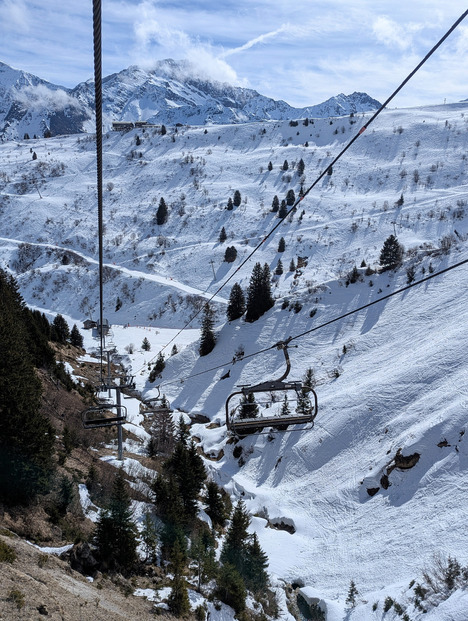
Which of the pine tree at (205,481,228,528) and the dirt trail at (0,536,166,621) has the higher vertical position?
the dirt trail at (0,536,166,621)

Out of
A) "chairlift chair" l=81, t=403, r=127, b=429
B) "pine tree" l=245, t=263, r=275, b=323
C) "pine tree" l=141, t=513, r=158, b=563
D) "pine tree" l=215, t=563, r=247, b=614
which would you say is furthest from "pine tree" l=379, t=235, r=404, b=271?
"pine tree" l=141, t=513, r=158, b=563

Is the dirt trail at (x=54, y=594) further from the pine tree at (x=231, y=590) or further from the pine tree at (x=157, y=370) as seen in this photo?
the pine tree at (x=157, y=370)

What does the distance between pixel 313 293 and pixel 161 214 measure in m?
55.7

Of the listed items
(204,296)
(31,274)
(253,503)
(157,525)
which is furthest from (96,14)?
(31,274)

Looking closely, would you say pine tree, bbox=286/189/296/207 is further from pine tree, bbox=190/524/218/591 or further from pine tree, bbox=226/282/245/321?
pine tree, bbox=190/524/218/591

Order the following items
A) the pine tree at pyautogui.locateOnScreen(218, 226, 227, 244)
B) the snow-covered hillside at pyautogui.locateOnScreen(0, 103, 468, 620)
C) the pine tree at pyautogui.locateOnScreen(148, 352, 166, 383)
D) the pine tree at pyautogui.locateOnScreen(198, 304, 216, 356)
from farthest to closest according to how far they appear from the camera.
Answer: the pine tree at pyautogui.locateOnScreen(218, 226, 227, 244) < the pine tree at pyautogui.locateOnScreen(148, 352, 166, 383) < the pine tree at pyautogui.locateOnScreen(198, 304, 216, 356) < the snow-covered hillside at pyautogui.locateOnScreen(0, 103, 468, 620)

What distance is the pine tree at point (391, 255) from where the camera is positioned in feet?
172

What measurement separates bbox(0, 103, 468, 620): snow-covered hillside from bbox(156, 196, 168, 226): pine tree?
1.47m

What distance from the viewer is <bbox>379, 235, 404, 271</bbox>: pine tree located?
5247 cm

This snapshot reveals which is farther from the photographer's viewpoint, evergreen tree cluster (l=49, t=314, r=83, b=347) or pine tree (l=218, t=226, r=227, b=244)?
pine tree (l=218, t=226, r=227, b=244)

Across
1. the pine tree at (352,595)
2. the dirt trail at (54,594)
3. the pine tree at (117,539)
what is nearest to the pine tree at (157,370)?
the pine tree at (352,595)

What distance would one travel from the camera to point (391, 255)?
53.1m

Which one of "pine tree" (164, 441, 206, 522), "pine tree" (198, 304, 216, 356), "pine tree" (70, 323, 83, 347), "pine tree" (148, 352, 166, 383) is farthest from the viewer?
"pine tree" (70, 323, 83, 347)

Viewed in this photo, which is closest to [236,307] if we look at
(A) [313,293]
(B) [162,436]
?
(A) [313,293]
